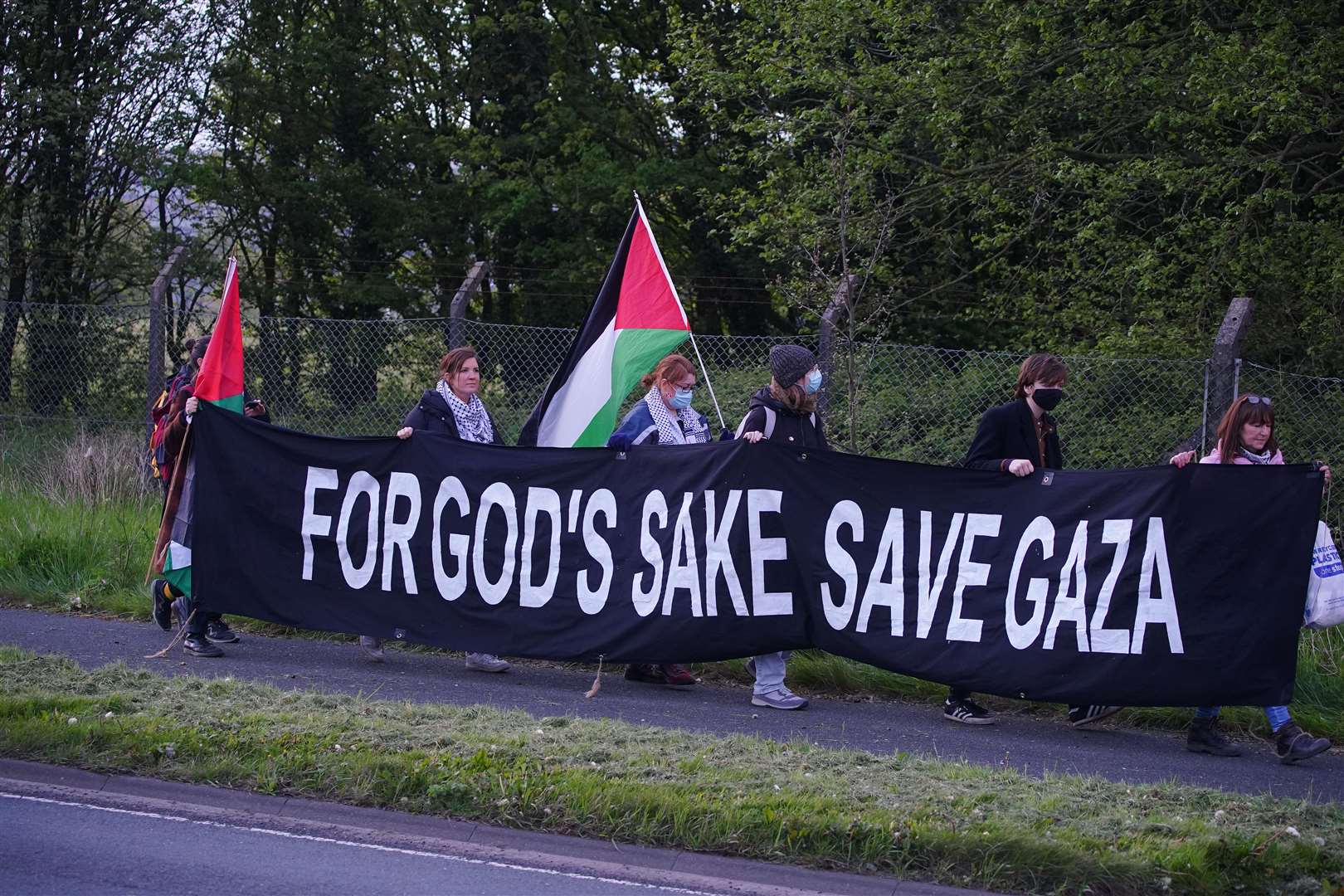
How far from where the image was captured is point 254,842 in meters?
5.18

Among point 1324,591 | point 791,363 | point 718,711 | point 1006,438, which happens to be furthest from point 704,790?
point 1324,591

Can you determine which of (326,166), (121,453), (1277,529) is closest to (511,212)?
(326,166)

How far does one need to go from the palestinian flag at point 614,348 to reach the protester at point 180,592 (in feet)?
6.84

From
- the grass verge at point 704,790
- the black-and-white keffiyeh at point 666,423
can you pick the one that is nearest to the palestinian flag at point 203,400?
the grass verge at point 704,790

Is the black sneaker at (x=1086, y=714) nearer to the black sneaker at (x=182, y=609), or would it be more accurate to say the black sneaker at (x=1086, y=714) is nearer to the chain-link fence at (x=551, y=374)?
the chain-link fence at (x=551, y=374)

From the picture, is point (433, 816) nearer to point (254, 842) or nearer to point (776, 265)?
point (254, 842)

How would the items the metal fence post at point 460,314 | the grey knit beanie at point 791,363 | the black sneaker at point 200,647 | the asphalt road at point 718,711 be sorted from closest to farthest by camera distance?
the asphalt road at point 718,711 < the grey knit beanie at point 791,363 < the black sneaker at point 200,647 < the metal fence post at point 460,314

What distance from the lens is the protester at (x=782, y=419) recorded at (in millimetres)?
7512

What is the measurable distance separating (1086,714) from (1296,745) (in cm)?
105

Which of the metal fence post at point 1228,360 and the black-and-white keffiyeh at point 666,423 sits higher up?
the metal fence post at point 1228,360

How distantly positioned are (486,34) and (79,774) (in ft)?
61.2

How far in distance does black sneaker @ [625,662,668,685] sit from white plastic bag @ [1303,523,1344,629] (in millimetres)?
3524

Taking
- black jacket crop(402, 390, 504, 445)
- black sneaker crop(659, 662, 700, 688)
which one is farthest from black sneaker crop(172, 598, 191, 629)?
black sneaker crop(659, 662, 700, 688)

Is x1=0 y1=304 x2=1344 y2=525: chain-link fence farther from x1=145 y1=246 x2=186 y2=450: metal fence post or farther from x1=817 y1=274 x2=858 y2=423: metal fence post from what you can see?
x1=145 y1=246 x2=186 y2=450: metal fence post
